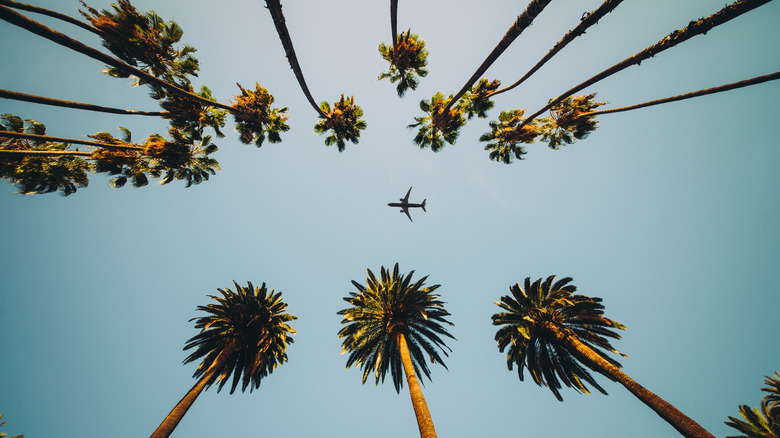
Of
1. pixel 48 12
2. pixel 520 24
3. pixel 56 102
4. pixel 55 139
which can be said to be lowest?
pixel 56 102

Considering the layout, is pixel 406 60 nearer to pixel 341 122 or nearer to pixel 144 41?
pixel 341 122

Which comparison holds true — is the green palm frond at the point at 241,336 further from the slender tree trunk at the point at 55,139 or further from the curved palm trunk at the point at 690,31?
the curved palm trunk at the point at 690,31

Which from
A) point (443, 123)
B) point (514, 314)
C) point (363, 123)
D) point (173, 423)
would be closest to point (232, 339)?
point (173, 423)

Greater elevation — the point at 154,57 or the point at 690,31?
the point at 154,57

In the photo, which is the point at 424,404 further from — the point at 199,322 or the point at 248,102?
the point at 248,102

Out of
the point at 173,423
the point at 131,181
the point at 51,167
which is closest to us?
the point at 173,423

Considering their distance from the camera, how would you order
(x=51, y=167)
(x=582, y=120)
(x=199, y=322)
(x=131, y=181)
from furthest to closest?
(x=199, y=322) < (x=582, y=120) < (x=131, y=181) < (x=51, y=167)

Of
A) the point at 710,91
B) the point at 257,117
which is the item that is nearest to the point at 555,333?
the point at 710,91
